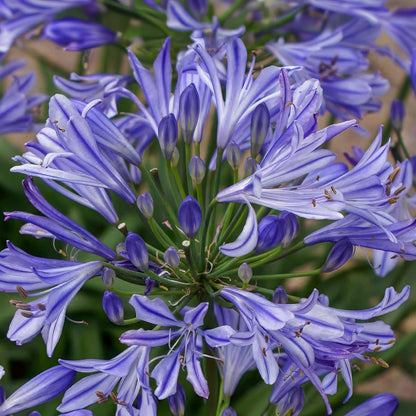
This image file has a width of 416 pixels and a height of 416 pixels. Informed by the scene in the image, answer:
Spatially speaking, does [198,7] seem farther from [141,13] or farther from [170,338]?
[170,338]

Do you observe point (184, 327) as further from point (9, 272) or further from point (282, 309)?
point (9, 272)

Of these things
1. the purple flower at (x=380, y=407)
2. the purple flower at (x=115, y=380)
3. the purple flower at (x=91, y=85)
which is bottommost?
the purple flower at (x=380, y=407)

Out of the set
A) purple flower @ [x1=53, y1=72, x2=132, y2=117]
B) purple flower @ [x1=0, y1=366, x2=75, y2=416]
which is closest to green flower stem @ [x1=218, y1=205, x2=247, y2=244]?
purple flower @ [x1=0, y1=366, x2=75, y2=416]

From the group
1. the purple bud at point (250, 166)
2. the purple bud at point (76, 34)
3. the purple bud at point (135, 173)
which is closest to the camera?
the purple bud at point (250, 166)

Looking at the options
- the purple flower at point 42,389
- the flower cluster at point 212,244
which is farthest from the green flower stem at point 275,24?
the purple flower at point 42,389

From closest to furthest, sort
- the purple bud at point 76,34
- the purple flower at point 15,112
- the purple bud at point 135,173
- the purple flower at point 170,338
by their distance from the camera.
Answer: the purple flower at point 170,338
the purple bud at point 135,173
the purple bud at point 76,34
the purple flower at point 15,112

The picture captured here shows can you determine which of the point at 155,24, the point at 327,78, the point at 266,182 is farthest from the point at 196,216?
the point at 155,24

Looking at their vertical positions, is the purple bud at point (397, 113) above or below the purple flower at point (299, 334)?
below

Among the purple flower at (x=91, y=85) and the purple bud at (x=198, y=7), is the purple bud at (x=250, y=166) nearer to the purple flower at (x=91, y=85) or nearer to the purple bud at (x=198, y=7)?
the purple flower at (x=91, y=85)
